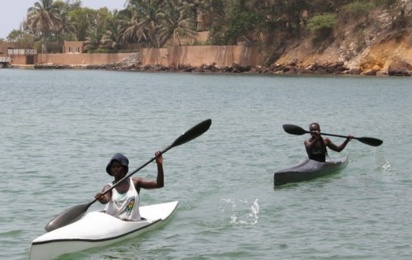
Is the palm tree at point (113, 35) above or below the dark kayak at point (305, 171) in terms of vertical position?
below

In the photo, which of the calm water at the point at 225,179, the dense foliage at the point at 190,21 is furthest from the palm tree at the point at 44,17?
the calm water at the point at 225,179

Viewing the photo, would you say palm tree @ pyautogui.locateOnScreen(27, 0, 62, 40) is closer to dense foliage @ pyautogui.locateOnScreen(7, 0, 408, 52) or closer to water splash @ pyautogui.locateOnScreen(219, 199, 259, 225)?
dense foliage @ pyautogui.locateOnScreen(7, 0, 408, 52)

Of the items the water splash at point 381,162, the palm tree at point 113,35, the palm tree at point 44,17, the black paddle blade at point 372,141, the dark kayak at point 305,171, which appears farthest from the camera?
the palm tree at point 44,17

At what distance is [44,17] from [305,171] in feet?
414

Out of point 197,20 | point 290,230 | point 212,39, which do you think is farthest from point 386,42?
point 290,230

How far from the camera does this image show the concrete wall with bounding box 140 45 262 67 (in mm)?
97312

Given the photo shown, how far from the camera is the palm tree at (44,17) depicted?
141 m

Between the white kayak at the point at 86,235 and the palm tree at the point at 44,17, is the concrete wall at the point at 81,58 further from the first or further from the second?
the white kayak at the point at 86,235

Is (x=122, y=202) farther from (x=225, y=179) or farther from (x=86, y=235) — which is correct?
(x=225, y=179)

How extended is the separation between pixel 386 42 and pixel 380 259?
6844 centimetres

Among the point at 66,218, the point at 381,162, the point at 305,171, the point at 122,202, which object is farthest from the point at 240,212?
the point at 381,162

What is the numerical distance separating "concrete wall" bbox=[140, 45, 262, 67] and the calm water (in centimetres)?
4915

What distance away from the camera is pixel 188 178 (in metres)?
21.5

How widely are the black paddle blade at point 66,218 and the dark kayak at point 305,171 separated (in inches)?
274
